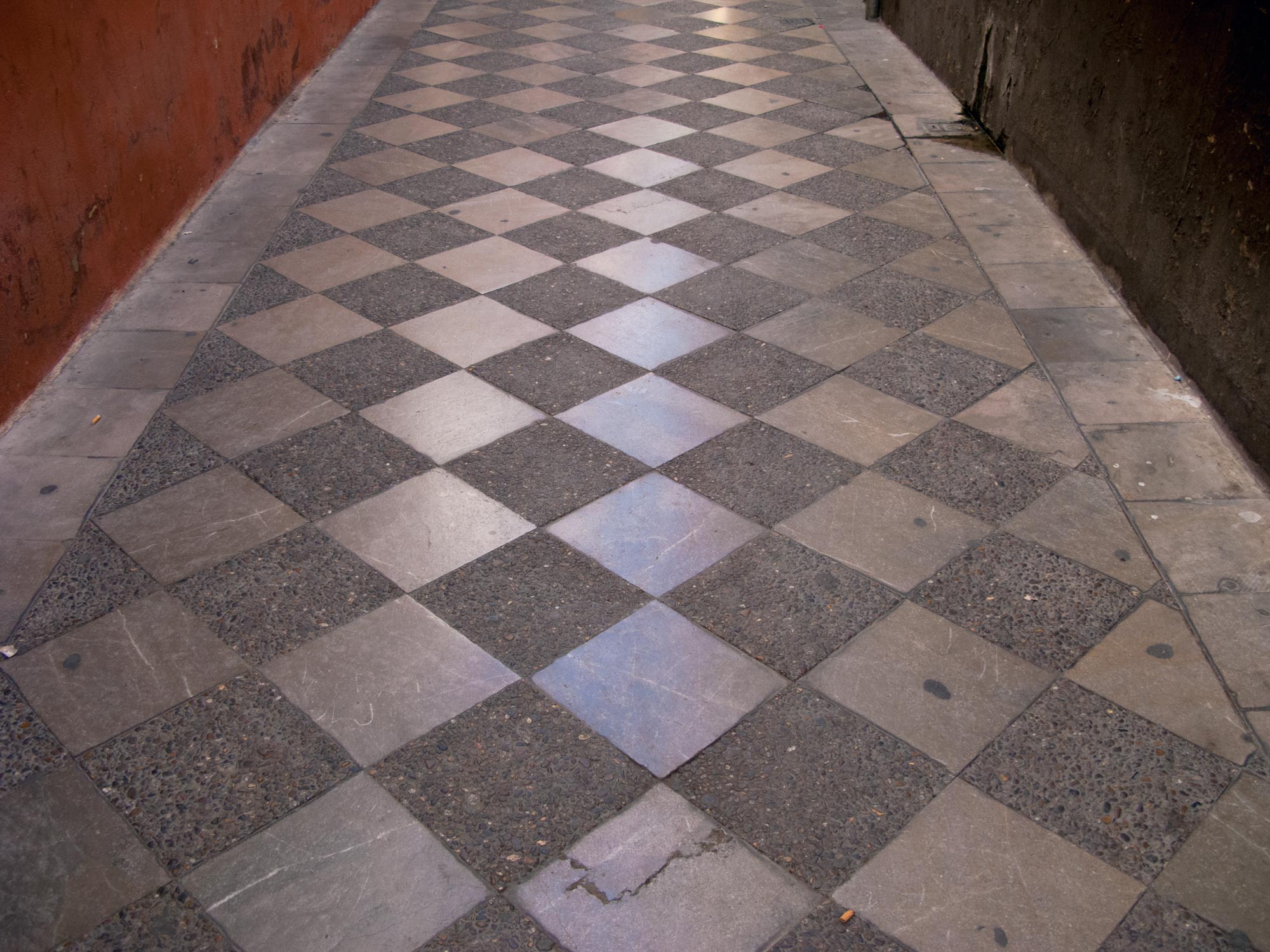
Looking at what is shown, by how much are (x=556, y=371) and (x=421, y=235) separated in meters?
1.47

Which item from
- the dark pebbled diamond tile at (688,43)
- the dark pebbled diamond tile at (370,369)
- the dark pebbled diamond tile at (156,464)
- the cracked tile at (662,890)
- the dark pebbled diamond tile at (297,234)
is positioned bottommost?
the cracked tile at (662,890)

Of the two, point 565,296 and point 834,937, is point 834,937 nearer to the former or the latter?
point 834,937

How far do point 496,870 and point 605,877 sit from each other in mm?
219

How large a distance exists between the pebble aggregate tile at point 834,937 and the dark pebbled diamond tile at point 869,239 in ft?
10.5

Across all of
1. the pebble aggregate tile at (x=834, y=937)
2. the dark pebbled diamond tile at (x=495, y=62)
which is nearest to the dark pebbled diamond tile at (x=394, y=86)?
the dark pebbled diamond tile at (x=495, y=62)

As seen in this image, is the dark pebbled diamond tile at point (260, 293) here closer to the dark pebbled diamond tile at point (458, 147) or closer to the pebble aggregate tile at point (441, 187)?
the pebble aggregate tile at point (441, 187)

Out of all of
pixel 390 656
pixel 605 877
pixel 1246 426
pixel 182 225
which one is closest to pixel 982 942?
pixel 605 877

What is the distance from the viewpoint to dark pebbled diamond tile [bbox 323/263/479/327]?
4164 millimetres

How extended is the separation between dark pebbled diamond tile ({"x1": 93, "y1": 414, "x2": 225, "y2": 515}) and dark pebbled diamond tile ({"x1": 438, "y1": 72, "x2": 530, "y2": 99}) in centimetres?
398

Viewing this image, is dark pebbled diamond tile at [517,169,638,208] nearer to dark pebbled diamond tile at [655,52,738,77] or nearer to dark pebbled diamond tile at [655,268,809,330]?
dark pebbled diamond tile at [655,268,809,330]

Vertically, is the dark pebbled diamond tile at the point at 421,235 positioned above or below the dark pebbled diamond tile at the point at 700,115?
below

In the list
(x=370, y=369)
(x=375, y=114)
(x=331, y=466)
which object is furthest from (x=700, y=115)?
(x=331, y=466)

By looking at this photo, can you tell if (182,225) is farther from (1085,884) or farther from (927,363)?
(1085,884)

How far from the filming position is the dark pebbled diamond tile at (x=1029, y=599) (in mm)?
2619
